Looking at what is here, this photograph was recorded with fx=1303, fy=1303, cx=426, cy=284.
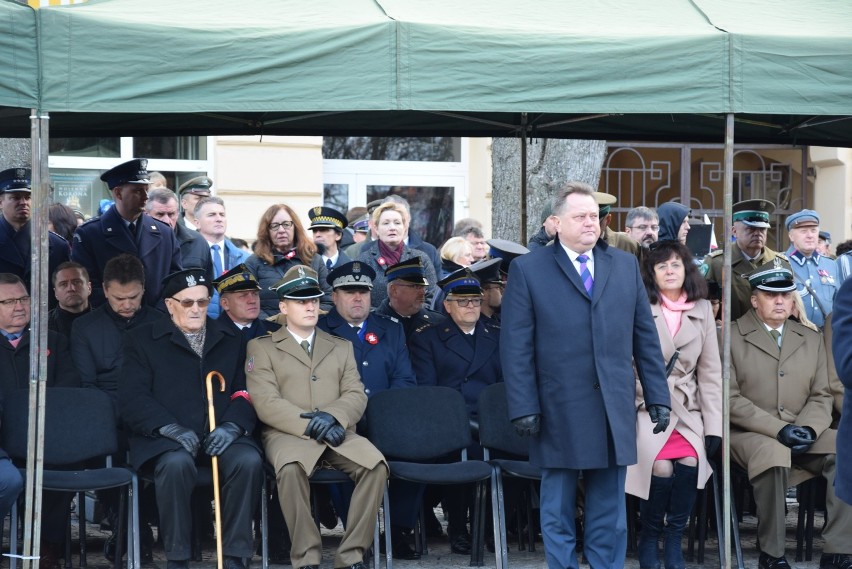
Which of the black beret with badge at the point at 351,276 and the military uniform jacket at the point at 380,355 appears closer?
the military uniform jacket at the point at 380,355

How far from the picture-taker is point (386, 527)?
658 centimetres

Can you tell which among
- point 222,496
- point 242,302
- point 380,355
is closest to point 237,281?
point 242,302

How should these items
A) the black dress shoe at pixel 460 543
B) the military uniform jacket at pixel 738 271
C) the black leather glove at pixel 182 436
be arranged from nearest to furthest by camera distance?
the black leather glove at pixel 182 436 < the black dress shoe at pixel 460 543 < the military uniform jacket at pixel 738 271

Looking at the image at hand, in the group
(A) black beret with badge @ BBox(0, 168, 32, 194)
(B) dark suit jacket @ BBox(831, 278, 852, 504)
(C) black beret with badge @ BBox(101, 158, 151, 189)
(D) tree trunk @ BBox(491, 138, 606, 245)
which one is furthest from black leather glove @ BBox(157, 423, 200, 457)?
(D) tree trunk @ BBox(491, 138, 606, 245)

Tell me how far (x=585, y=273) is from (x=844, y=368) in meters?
2.43

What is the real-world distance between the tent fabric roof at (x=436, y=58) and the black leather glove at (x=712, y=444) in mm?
1777

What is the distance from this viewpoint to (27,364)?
6863mm

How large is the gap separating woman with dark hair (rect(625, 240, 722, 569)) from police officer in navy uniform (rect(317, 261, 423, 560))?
4.77 ft

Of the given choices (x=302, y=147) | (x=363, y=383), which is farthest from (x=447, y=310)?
(x=302, y=147)

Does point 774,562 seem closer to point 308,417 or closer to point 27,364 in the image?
point 308,417

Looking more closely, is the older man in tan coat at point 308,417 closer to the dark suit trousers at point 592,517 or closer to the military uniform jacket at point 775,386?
the dark suit trousers at point 592,517

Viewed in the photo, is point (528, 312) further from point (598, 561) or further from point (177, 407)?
point (177, 407)

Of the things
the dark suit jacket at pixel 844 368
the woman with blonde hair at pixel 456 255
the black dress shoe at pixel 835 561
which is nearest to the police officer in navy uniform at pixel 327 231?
the woman with blonde hair at pixel 456 255

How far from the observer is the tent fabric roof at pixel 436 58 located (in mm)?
5648
